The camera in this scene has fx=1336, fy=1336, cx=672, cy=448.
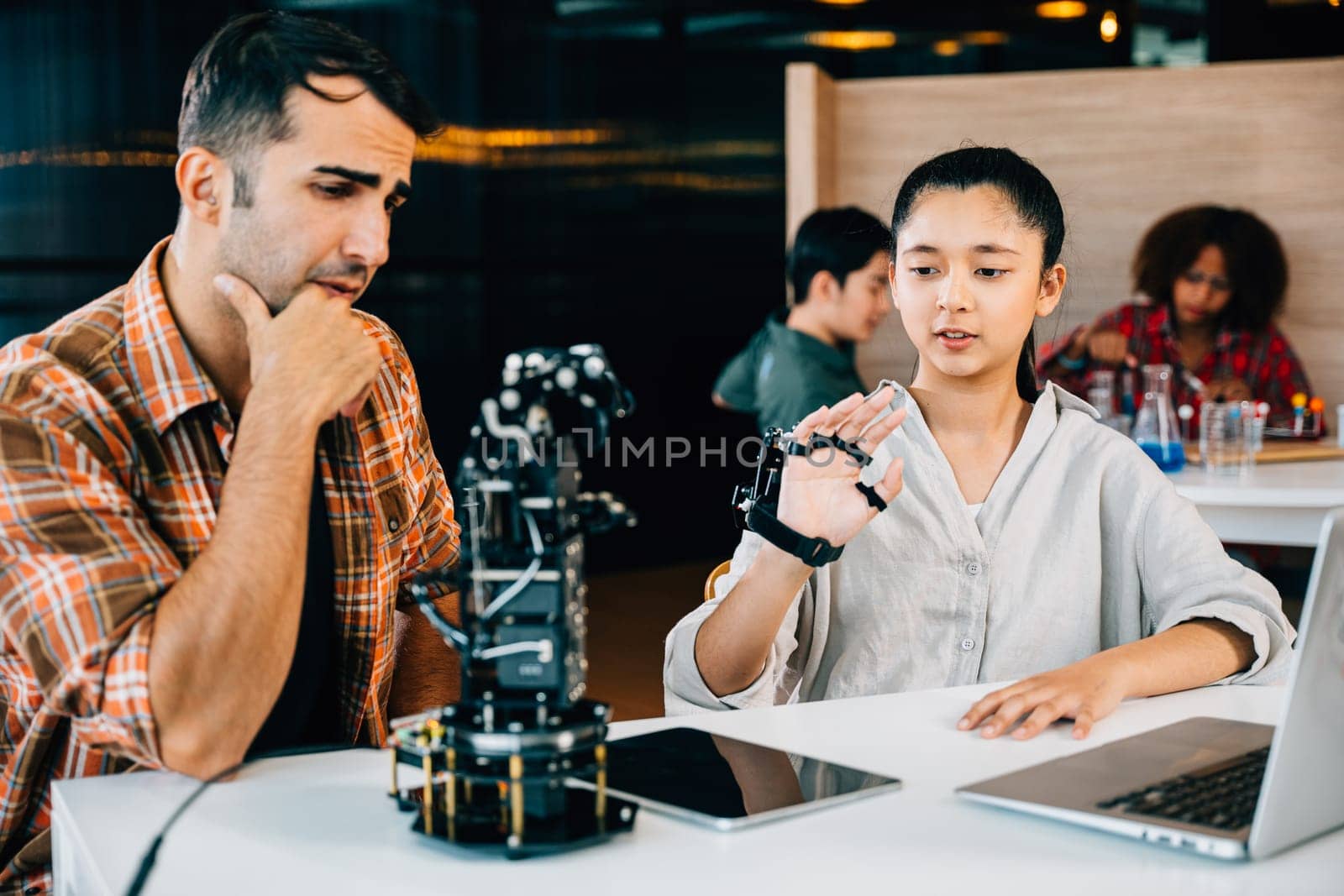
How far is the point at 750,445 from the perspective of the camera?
20.9 feet

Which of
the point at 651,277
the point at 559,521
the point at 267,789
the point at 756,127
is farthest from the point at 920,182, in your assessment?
the point at 756,127

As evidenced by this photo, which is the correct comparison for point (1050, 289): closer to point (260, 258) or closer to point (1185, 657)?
point (1185, 657)

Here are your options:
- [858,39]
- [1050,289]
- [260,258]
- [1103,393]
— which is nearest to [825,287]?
[1103,393]

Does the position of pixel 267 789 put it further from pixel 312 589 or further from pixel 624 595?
pixel 624 595

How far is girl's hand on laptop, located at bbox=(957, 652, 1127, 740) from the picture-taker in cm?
122

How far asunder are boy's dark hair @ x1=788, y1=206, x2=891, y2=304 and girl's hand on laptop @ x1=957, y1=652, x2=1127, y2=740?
2.56 metres

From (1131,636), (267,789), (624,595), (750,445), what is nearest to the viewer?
(267,789)

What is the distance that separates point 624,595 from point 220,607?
4.32m

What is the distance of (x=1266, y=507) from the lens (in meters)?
2.90

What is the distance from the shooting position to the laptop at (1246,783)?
0.89m

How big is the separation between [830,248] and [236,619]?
2922 millimetres

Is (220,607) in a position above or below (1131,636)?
above

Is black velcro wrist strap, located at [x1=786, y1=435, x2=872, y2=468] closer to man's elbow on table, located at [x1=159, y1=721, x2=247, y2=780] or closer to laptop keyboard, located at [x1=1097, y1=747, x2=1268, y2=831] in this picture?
laptop keyboard, located at [x1=1097, y1=747, x2=1268, y2=831]

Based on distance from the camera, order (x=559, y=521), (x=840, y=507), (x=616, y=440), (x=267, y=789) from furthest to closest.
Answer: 1. (x=616, y=440)
2. (x=840, y=507)
3. (x=267, y=789)
4. (x=559, y=521)
